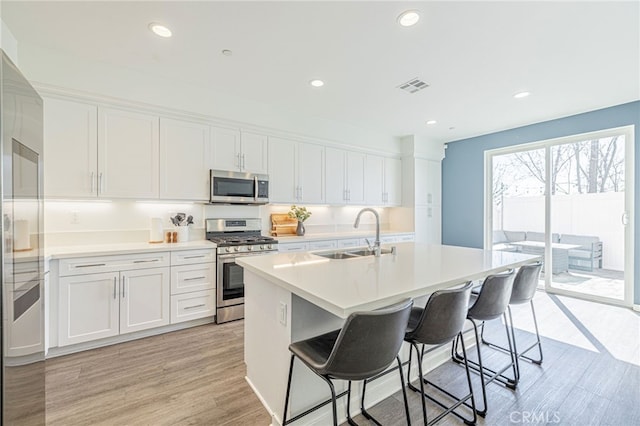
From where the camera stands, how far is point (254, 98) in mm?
3686

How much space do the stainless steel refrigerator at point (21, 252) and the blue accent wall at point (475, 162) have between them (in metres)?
5.97

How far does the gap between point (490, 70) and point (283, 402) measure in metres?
3.54

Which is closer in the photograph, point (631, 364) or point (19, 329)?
point (19, 329)

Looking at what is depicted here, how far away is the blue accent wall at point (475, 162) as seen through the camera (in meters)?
3.97

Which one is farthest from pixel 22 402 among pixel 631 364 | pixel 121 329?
pixel 631 364

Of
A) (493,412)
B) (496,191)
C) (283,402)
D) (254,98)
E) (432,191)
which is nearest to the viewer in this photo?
(283,402)

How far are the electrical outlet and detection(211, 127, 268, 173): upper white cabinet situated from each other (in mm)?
2494

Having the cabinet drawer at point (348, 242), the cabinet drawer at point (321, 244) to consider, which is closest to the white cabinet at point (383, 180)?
the cabinet drawer at point (348, 242)

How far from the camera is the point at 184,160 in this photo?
334 cm

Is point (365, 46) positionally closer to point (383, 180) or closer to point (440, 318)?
point (440, 318)

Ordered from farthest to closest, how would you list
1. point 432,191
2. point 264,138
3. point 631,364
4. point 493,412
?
point 432,191 → point 264,138 → point 631,364 → point 493,412

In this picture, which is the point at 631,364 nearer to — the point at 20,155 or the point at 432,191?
the point at 432,191

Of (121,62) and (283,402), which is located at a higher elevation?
(121,62)

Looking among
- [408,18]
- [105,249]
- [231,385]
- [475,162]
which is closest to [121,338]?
[105,249]
